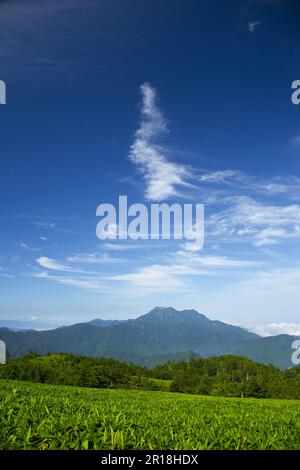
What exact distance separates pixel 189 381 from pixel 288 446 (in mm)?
74979

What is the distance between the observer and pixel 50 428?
3.76 meters

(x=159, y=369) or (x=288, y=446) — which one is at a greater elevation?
(x=288, y=446)

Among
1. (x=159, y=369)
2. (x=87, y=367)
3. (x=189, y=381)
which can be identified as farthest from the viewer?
(x=159, y=369)

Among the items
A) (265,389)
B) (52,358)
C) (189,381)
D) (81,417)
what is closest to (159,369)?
(189,381)

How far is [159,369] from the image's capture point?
9331 cm

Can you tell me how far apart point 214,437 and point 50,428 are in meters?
1.80

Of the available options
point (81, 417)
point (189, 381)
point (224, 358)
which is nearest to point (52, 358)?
point (189, 381)
